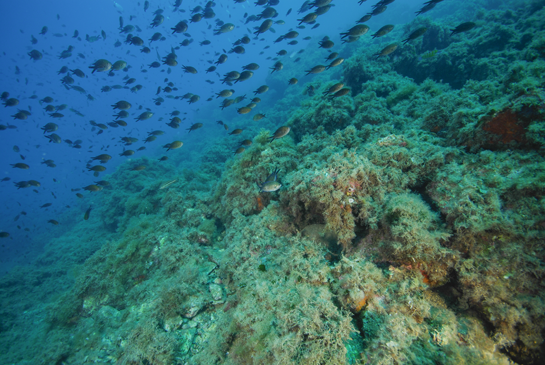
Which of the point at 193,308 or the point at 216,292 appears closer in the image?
the point at 193,308

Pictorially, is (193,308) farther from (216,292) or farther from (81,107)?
(81,107)

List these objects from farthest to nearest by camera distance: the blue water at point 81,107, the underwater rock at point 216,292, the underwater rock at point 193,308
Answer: the blue water at point 81,107, the underwater rock at point 216,292, the underwater rock at point 193,308

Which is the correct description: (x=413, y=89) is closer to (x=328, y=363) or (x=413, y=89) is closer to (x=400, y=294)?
(x=400, y=294)

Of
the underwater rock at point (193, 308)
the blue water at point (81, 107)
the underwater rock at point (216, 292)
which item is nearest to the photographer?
the underwater rock at point (193, 308)

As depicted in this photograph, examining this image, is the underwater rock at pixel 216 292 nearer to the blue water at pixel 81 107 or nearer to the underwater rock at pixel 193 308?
the underwater rock at pixel 193 308

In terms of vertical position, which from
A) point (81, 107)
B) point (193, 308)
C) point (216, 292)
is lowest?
point (216, 292)

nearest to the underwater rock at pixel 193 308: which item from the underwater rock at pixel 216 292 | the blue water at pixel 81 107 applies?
the underwater rock at pixel 216 292

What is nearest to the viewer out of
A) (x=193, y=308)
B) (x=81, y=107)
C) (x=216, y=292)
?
(x=193, y=308)

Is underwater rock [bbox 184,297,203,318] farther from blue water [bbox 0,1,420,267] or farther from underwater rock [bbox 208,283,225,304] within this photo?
blue water [bbox 0,1,420,267]

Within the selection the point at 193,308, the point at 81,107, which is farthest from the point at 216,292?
the point at 81,107

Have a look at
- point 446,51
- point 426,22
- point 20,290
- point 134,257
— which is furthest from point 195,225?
point 426,22

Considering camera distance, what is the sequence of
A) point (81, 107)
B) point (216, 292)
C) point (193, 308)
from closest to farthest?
point (193, 308) < point (216, 292) < point (81, 107)

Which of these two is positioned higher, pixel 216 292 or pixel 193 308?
pixel 193 308

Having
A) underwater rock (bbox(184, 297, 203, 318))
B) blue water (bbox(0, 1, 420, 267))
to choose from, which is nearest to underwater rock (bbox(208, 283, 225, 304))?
underwater rock (bbox(184, 297, 203, 318))
